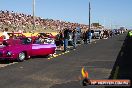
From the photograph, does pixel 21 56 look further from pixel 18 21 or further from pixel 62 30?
pixel 18 21

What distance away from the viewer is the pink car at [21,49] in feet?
57.9

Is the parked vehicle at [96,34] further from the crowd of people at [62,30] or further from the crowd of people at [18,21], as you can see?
the crowd of people at [18,21]

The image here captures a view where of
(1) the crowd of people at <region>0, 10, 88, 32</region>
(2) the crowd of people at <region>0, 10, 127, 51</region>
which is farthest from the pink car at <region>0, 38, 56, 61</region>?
(1) the crowd of people at <region>0, 10, 88, 32</region>

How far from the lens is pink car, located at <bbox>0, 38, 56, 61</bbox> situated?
57.9ft

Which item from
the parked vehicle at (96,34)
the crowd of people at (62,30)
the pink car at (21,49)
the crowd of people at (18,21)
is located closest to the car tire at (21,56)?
the pink car at (21,49)

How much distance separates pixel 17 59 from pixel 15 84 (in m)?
7.19

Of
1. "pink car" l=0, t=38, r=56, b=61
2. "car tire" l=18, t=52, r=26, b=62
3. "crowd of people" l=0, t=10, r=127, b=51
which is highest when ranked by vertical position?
"crowd of people" l=0, t=10, r=127, b=51

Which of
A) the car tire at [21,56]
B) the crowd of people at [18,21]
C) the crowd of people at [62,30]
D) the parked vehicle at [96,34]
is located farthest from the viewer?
the crowd of people at [18,21]

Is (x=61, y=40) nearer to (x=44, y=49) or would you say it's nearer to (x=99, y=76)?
(x=44, y=49)

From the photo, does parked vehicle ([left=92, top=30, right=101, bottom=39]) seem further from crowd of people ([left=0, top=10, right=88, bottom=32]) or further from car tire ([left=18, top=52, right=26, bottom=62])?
car tire ([left=18, top=52, right=26, bottom=62])

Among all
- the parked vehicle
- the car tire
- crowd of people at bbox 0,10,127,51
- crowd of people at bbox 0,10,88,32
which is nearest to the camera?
the car tire

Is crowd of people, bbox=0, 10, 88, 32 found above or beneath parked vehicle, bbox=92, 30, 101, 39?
above

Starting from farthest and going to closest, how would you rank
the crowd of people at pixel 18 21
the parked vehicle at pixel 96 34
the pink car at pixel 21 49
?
the crowd of people at pixel 18 21, the parked vehicle at pixel 96 34, the pink car at pixel 21 49

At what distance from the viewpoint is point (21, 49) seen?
18500 mm
